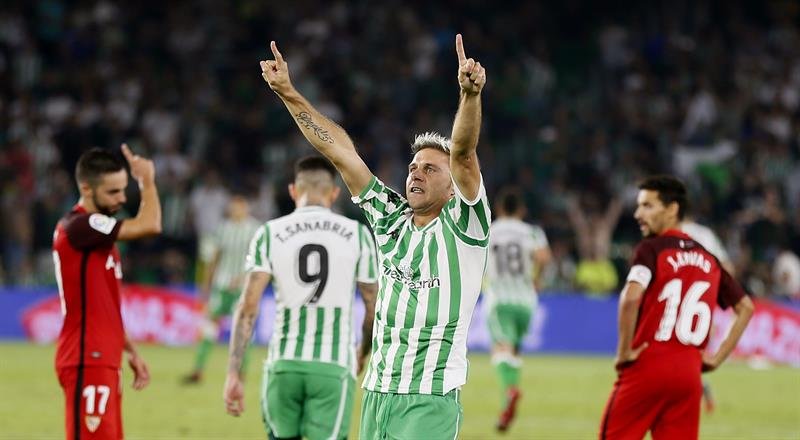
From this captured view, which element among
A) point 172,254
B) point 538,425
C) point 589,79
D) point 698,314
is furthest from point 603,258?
point 698,314

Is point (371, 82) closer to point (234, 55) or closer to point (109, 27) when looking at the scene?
point (234, 55)

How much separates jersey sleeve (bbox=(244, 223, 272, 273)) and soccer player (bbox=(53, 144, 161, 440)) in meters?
1.00

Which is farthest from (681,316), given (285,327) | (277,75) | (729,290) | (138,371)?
(138,371)

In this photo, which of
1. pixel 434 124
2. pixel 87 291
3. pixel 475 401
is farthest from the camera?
pixel 434 124

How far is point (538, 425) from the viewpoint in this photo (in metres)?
13.8

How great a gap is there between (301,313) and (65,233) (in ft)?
5.35

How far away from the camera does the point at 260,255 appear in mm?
8508

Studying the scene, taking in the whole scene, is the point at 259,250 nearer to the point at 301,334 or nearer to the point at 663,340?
the point at 301,334

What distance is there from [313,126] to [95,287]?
73.2 inches

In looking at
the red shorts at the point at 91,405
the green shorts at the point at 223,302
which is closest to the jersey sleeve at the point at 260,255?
the red shorts at the point at 91,405

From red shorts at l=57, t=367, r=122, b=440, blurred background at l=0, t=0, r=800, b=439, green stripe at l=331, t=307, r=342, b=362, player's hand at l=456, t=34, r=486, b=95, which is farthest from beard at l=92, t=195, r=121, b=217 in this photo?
blurred background at l=0, t=0, r=800, b=439

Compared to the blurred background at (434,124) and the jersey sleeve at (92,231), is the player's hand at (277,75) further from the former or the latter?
the blurred background at (434,124)

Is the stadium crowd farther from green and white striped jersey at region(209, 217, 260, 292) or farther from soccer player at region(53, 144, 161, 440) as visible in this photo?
soccer player at region(53, 144, 161, 440)

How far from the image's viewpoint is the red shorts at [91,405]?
7445mm
